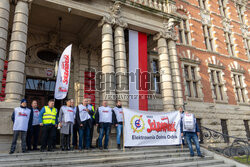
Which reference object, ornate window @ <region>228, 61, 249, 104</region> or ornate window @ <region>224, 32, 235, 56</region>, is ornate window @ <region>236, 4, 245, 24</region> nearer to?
ornate window @ <region>224, 32, 235, 56</region>

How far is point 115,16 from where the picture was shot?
11.1m

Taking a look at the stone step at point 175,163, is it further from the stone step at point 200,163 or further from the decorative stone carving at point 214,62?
the decorative stone carving at point 214,62

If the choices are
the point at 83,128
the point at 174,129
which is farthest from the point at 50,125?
the point at 174,129

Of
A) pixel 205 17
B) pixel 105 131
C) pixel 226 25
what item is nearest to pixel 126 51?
pixel 105 131

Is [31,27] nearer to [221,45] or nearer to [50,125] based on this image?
[50,125]

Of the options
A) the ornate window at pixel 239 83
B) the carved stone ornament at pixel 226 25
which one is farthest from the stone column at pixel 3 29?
the carved stone ornament at pixel 226 25

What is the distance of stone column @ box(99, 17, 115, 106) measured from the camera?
9.76m

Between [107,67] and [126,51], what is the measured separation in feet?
16.3

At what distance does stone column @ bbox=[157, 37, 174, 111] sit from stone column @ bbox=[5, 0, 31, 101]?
763cm

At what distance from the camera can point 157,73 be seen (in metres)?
16.5

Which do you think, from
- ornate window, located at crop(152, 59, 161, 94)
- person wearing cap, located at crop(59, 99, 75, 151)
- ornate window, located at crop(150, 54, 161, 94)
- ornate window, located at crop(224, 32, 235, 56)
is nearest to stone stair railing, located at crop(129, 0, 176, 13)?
ornate window, located at crop(150, 54, 161, 94)

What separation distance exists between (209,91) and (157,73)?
5.57 metres

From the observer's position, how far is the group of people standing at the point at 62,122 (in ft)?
22.4

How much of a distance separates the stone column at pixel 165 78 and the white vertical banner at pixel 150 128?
160 centimetres
